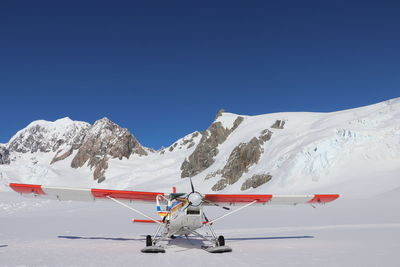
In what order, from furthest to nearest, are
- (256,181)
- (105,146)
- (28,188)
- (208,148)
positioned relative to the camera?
(105,146)
(208,148)
(256,181)
(28,188)

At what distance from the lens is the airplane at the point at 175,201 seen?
420 inches

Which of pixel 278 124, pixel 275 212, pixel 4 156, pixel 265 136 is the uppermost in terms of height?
pixel 278 124

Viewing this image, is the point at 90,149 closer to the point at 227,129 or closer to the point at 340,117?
the point at 227,129

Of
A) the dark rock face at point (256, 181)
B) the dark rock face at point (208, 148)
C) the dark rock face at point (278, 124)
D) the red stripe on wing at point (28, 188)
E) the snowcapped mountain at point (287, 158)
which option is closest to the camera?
the red stripe on wing at point (28, 188)

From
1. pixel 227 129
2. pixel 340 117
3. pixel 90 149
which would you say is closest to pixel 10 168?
pixel 90 149

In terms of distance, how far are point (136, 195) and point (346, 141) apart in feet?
133

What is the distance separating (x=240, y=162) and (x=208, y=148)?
21.8 metres

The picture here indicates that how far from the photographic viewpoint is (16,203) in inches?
1609

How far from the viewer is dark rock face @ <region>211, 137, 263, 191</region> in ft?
213

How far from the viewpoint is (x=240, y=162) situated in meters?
66.9

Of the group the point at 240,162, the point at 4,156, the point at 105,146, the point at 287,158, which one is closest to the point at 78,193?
the point at 287,158

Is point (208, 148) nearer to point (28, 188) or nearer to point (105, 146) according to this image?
point (28, 188)

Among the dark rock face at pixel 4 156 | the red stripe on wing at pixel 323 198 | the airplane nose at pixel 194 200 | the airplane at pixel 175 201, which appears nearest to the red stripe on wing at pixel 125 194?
the airplane at pixel 175 201

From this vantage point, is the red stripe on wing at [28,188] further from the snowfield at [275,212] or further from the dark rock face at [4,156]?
the dark rock face at [4,156]
